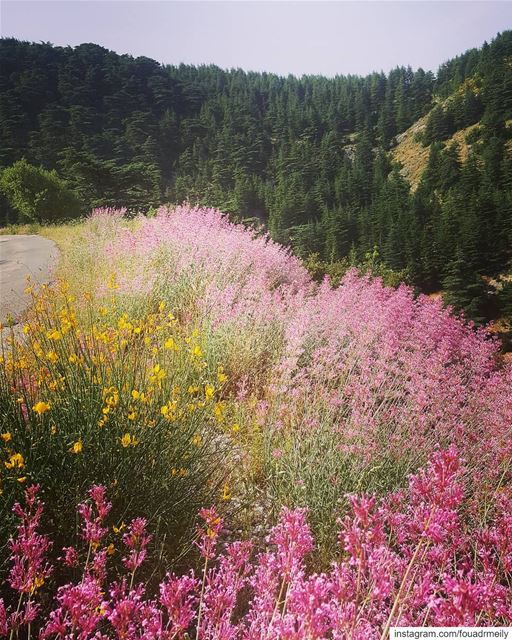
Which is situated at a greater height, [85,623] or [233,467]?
[85,623]

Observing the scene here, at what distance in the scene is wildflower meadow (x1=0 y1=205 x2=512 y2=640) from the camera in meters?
1.02

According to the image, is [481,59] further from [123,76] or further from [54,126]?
[54,126]

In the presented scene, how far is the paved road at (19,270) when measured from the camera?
6347mm

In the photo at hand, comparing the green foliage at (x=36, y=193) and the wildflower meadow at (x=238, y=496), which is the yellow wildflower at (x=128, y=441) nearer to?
the wildflower meadow at (x=238, y=496)

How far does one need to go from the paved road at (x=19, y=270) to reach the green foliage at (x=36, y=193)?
14480 mm

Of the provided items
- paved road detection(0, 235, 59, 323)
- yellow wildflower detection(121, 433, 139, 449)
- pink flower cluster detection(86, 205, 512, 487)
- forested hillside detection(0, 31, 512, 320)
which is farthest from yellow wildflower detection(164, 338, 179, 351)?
forested hillside detection(0, 31, 512, 320)

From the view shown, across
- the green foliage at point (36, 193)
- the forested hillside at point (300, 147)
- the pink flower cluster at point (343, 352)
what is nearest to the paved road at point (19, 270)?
the pink flower cluster at point (343, 352)

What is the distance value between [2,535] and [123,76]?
344ft

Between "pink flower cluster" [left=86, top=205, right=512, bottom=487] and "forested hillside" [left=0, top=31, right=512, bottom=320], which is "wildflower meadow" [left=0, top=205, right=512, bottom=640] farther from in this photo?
"forested hillside" [left=0, top=31, right=512, bottom=320]

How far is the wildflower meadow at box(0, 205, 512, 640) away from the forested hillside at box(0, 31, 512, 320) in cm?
1037

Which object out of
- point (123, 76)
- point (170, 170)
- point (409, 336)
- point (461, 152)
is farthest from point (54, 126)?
point (409, 336)

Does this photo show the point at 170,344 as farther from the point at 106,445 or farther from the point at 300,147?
the point at 300,147

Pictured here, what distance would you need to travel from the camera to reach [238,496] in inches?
97.7

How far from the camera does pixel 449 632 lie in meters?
0.97
